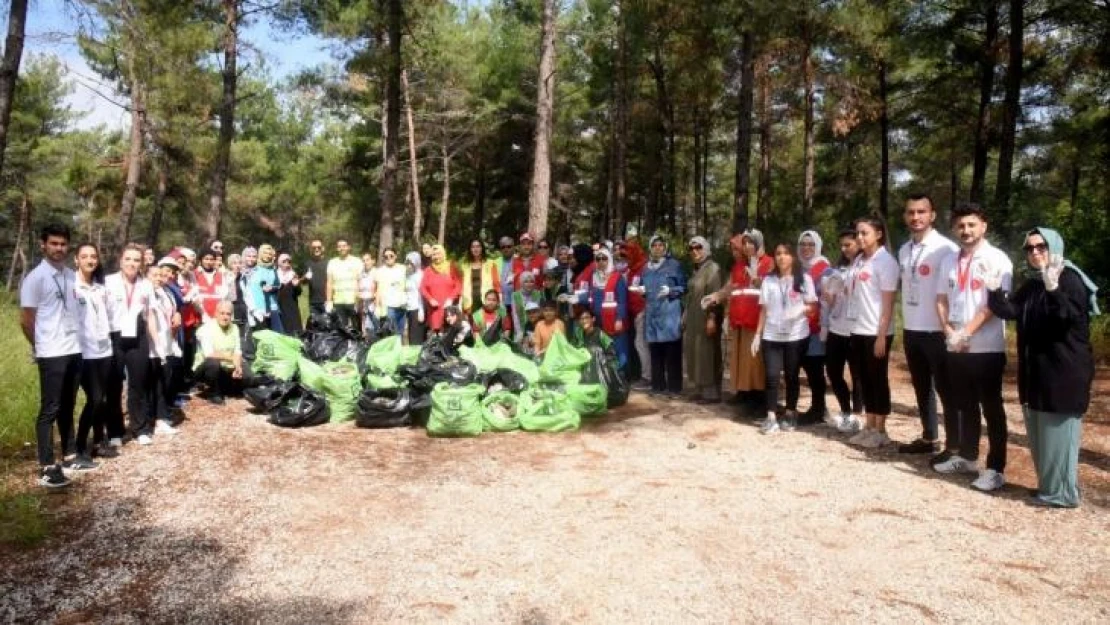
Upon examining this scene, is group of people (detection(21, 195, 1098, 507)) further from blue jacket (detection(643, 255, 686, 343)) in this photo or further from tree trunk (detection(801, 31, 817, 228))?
tree trunk (detection(801, 31, 817, 228))

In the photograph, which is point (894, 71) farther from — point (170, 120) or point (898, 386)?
point (170, 120)

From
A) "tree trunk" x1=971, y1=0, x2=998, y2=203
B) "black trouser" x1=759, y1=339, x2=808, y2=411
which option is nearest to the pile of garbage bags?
"black trouser" x1=759, y1=339, x2=808, y2=411

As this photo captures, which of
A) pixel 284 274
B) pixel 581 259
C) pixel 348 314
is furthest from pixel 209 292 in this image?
pixel 581 259

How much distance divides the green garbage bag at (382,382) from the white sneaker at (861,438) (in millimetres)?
3871

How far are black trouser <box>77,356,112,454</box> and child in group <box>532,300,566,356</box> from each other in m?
3.82

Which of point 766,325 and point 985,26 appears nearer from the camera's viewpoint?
point 766,325

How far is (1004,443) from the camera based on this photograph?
15.6 feet

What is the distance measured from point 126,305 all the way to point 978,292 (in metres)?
6.02

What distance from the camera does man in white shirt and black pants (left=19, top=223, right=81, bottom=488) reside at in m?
4.75

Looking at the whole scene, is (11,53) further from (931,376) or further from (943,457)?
(943,457)

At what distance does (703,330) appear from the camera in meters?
7.59

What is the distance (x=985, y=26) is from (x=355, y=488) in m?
16.1

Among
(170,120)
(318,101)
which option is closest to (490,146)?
(318,101)

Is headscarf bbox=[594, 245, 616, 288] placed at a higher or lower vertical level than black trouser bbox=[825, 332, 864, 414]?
higher
